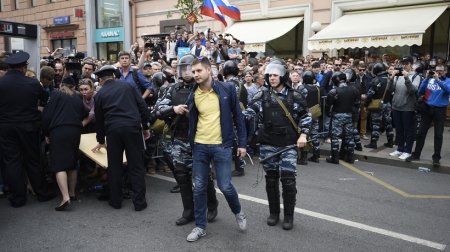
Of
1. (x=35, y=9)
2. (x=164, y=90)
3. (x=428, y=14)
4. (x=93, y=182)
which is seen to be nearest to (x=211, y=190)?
(x=164, y=90)

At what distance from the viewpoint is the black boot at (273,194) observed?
453 cm

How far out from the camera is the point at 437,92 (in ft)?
24.7

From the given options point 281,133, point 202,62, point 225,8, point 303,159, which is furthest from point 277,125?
point 225,8

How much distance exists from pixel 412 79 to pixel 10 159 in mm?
7449

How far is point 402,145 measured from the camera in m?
8.41

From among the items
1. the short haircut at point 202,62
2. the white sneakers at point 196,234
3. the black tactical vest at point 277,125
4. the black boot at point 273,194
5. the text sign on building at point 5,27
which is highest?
the text sign on building at point 5,27

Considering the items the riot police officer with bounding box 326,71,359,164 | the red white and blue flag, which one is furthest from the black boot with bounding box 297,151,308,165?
the red white and blue flag

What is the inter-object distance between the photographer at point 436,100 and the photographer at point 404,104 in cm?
31

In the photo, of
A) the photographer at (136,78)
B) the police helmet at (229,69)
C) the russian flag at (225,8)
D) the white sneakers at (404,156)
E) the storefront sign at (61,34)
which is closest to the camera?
the photographer at (136,78)

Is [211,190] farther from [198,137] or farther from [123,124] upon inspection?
[123,124]

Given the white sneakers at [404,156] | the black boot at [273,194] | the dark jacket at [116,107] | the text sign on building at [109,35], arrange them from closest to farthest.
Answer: the black boot at [273,194] → the dark jacket at [116,107] → the white sneakers at [404,156] → the text sign on building at [109,35]

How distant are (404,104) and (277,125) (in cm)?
481

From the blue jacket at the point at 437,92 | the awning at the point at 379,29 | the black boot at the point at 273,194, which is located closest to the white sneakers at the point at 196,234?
the black boot at the point at 273,194

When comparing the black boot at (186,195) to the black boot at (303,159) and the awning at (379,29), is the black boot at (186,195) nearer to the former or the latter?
the black boot at (303,159)
